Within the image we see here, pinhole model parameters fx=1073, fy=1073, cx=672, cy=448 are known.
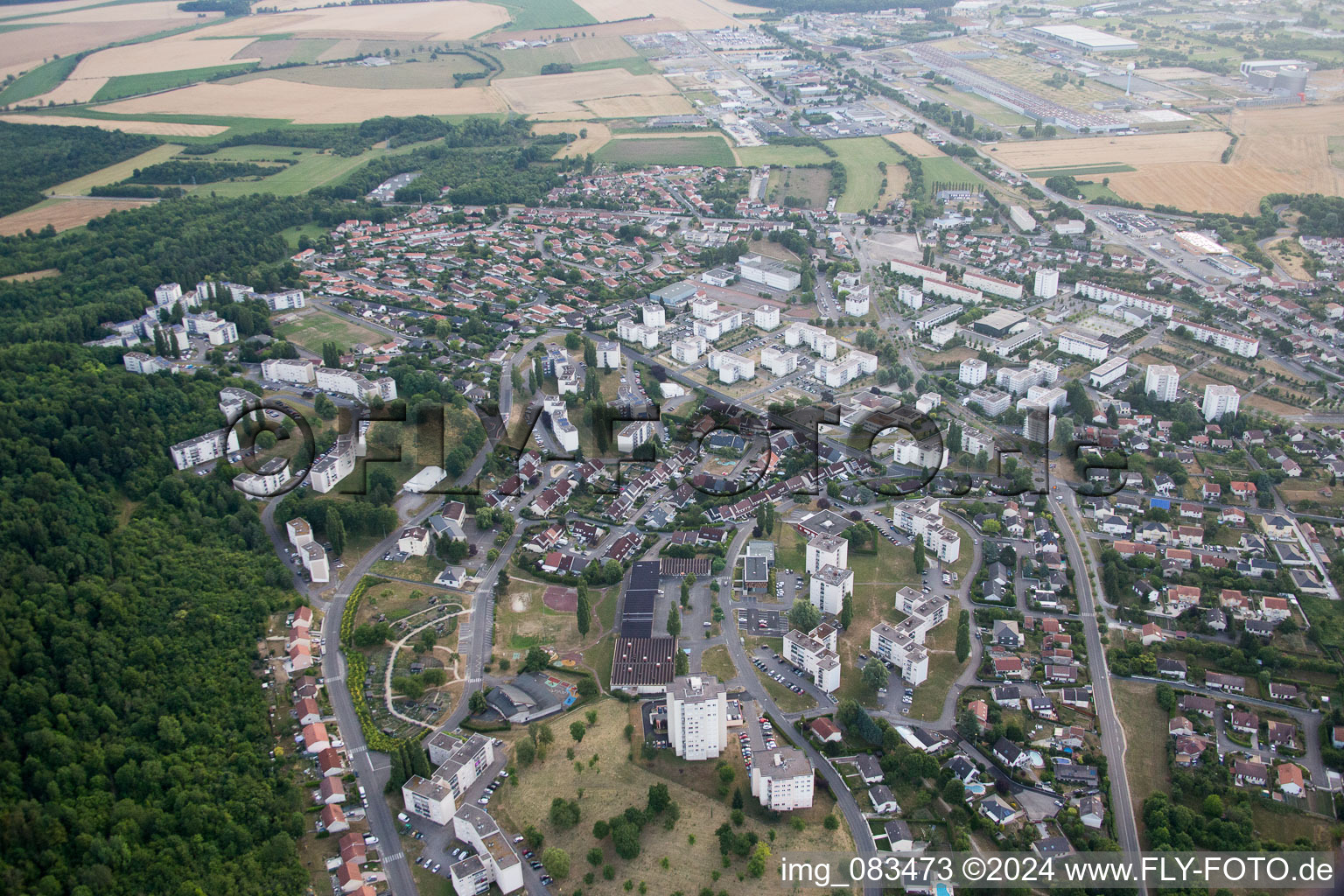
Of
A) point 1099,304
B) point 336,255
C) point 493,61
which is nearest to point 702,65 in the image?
point 493,61

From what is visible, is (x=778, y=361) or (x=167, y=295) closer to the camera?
(x=778, y=361)

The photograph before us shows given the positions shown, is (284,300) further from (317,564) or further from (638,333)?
(317,564)

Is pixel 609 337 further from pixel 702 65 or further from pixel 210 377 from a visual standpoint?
pixel 702 65

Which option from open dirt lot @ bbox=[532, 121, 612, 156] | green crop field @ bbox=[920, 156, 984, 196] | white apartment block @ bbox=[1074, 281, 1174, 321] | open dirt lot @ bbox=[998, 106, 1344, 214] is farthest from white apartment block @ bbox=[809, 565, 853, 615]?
open dirt lot @ bbox=[532, 121, 612, 156]

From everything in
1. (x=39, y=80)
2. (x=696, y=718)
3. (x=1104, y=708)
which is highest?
(x=39, y=80)

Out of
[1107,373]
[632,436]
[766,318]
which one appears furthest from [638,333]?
[1107,373]

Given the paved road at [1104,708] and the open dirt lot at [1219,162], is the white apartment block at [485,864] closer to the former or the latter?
the paved road at [1104,708]

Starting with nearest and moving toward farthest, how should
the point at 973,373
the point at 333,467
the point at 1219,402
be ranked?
1. the point at 333,467
2. the point at 1219,402
3. the point at 973,373
